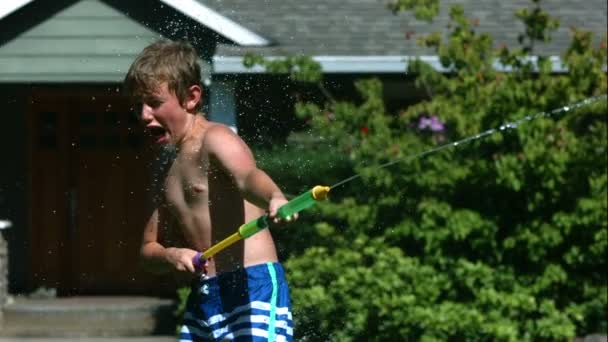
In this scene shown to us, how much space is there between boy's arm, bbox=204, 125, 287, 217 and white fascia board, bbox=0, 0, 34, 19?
627 cm

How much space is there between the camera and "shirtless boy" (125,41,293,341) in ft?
12.5

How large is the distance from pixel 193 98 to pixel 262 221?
664 millimetres

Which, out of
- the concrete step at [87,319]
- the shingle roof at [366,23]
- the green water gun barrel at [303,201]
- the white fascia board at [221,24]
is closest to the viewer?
the green water gun barrel at [303,201]

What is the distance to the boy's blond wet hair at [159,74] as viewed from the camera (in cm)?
388

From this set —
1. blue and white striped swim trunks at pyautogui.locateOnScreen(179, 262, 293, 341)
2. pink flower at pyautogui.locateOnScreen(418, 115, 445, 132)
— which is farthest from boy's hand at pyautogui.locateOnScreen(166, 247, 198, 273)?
pink flower at pyautogui.locateOnScreen(418, 115, 445, 132)

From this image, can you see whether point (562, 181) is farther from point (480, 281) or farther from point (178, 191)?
point (178, 191)

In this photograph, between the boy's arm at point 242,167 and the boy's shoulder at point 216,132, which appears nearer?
the boy's arm at point 242,167

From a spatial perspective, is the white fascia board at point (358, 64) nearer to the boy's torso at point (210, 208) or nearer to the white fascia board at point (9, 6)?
the white fascia board at point (9, 6)

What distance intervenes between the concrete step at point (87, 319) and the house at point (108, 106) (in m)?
0.93

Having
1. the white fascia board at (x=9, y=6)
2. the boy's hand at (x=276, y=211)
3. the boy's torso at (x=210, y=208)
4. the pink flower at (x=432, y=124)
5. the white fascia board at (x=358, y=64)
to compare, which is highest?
the white fascia board at (x=9, y=6)

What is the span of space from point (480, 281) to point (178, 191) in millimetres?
4202

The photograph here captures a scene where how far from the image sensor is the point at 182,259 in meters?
3.72

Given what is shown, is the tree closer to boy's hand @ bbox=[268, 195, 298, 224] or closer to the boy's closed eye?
the boy's closed eye

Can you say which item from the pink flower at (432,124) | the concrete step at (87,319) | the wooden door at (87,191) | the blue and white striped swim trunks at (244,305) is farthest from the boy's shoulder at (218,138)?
the wooden door at (87,191)
